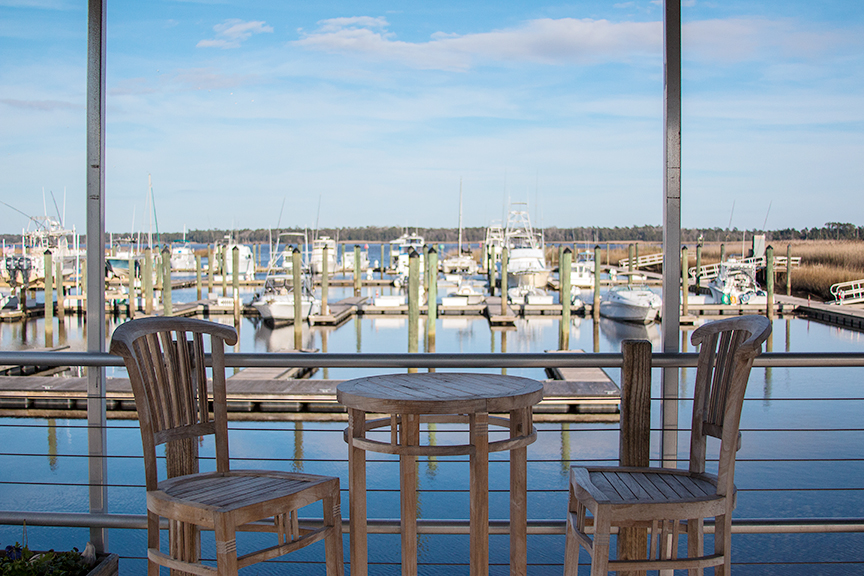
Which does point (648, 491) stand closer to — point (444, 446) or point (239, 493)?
point (444, 446)

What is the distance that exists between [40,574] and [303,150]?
3769 cm

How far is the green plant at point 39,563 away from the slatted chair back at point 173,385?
517 mm

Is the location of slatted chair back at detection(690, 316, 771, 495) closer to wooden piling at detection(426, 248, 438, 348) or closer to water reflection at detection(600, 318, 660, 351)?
wooden piling at detection(426, 248, 438, 348)

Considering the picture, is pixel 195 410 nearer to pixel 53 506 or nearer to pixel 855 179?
pixel 53 506

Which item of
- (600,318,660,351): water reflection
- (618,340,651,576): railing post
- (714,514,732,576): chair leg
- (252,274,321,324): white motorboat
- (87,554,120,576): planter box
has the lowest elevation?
(600,318,660,351): water reflection

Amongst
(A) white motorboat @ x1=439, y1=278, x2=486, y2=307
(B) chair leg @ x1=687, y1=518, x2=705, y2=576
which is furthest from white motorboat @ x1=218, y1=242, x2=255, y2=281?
(B) chair leg @ x1=687, y1=518, x2=705, y2=576

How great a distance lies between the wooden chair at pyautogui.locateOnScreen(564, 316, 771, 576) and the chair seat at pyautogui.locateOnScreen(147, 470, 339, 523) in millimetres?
622

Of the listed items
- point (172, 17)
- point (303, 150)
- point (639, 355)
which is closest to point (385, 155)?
point (303, 150)

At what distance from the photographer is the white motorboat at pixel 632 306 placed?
862 inches

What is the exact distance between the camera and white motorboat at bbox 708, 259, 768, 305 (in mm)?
23141

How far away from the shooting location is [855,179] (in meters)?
6.89

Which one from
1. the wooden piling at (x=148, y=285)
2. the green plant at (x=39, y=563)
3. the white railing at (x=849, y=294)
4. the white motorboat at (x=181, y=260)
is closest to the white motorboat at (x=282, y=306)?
the wooden piling at (x=148, y=285)

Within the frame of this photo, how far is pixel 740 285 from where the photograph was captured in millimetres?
23328

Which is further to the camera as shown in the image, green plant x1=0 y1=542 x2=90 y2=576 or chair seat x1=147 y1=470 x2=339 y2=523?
green plant x1=0 y1=542 x2=90 y2=576
